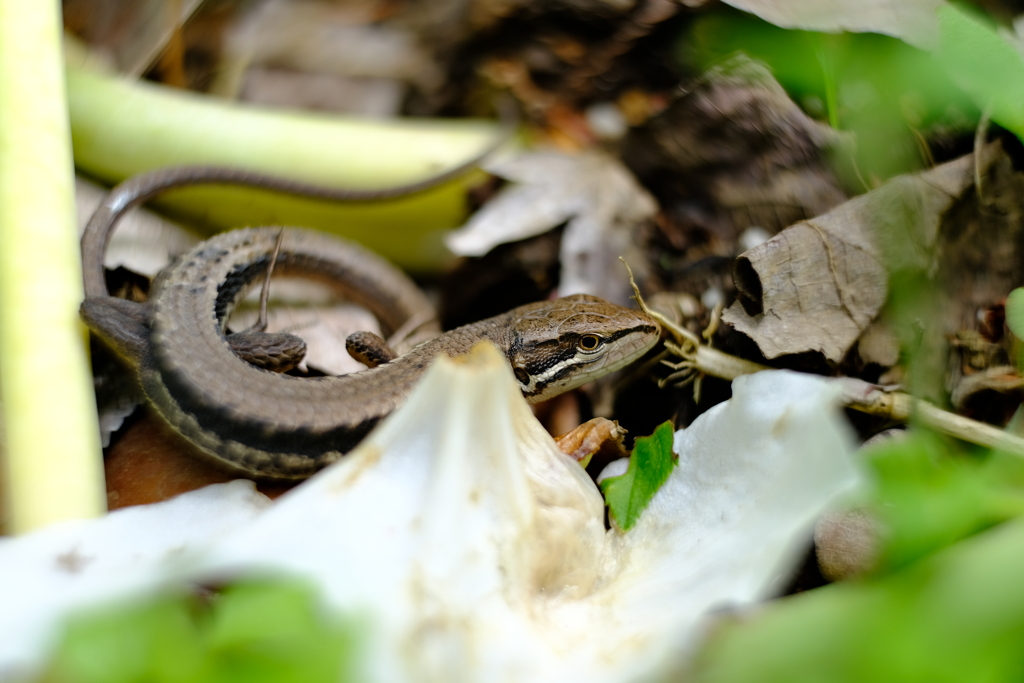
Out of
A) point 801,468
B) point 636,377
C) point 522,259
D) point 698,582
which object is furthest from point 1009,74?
point 522,259

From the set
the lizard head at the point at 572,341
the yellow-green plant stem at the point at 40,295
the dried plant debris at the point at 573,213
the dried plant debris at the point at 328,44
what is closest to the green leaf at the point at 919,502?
the lizard head at the point at 572,341

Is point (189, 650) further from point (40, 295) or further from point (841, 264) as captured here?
point (841, 264)

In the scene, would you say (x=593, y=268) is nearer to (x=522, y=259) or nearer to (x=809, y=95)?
(x=522, y=259)

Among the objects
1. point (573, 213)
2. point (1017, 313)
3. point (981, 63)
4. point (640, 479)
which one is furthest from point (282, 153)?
point (1017, 313)

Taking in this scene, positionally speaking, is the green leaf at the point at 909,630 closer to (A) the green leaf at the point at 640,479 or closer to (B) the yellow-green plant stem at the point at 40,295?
(A) the green leaf at the point at 640,479

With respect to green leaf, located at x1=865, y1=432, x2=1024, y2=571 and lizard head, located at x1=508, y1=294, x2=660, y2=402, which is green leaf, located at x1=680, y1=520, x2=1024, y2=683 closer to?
green leaf, located at x1=865, y1=432, x2=1024, y2=571

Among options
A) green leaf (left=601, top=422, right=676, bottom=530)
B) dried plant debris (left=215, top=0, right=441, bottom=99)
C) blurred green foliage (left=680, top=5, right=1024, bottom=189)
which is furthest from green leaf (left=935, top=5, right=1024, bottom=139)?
dried plant debris (left=215, top=0, right=441, bottom=99)

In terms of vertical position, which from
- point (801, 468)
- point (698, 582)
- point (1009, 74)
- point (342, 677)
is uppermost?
point (1009, 74)
